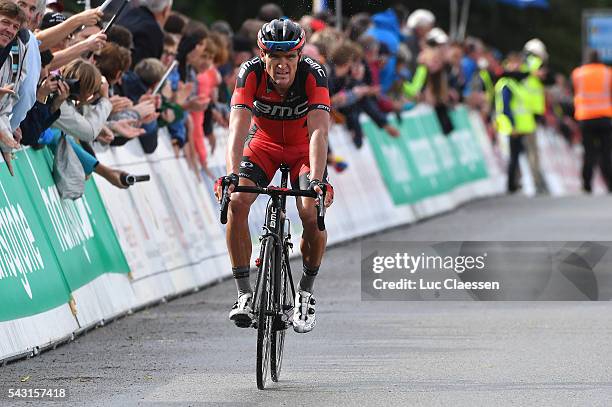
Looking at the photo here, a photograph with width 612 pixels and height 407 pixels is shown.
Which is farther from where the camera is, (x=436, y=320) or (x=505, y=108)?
(x=505, y=108)

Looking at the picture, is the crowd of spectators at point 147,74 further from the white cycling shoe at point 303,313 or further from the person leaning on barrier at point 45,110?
the white cycling shoe at point 303,313

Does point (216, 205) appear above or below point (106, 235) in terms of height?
below

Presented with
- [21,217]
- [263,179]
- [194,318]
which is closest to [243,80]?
[263,179]

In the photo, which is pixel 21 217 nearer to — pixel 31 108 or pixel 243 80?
pixel 31 108

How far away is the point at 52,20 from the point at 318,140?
11.5 feet

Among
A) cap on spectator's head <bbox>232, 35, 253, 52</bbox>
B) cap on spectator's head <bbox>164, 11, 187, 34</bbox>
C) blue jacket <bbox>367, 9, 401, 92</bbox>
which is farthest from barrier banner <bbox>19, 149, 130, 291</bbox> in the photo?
blue jacket <bbox>367, 9, 401, 92</bbox>

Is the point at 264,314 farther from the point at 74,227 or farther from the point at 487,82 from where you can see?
the point at 487,82

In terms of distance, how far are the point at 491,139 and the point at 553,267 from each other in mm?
17972

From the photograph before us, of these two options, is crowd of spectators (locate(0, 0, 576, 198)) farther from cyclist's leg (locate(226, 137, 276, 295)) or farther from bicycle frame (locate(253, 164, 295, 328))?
bicycle frame (locate(253, 164, 295, 328))

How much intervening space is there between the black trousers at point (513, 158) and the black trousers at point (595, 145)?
4.99 ft

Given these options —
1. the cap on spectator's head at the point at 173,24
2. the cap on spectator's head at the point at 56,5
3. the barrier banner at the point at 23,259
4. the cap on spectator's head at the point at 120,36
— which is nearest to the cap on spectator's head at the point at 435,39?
the cap on spectator's head at the point at 173,24

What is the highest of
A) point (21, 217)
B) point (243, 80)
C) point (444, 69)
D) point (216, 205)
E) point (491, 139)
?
point (243, 80)

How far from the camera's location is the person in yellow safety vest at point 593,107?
3375 cm

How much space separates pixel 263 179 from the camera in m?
10.9
